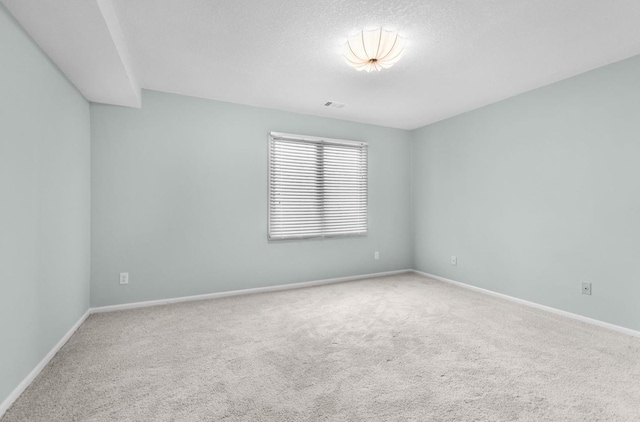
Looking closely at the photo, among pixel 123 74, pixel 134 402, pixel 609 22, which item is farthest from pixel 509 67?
pixel 134 402

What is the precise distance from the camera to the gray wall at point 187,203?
3123 millimetres

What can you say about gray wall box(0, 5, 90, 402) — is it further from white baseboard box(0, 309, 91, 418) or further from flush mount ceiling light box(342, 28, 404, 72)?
flush mount ceiling light box(342, 28, 404, 72)

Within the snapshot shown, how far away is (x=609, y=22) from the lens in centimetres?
208

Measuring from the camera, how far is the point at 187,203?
344cm

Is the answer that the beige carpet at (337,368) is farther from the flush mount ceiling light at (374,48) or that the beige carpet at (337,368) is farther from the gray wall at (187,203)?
the flush mount ceiling light at (374,48)

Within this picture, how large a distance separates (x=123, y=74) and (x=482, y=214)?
13.9 ft

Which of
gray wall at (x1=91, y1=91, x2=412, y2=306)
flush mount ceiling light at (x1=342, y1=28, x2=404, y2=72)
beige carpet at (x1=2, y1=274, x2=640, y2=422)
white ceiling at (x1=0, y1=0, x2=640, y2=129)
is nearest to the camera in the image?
beige carpet at (x1=2, y1=274, x2=640, y2=422)

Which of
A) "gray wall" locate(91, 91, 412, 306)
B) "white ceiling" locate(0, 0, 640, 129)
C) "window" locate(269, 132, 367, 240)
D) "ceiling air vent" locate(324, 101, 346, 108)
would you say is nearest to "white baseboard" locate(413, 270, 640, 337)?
"window" locate(269, 132, 367, 240)

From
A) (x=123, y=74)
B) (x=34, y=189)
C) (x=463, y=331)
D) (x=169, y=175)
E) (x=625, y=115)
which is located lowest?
(x=463, y=331)

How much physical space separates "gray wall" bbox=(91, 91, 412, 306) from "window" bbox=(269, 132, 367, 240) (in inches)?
5.4

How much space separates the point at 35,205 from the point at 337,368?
233 cm

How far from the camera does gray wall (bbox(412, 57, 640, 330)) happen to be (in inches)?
103

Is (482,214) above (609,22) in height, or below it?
below

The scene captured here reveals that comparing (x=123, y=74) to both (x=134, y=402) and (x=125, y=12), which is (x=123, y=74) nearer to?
(x=125, y=12)
